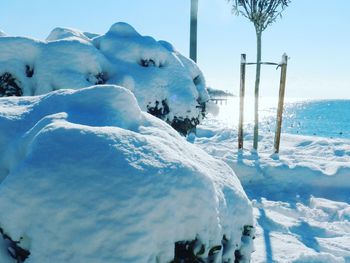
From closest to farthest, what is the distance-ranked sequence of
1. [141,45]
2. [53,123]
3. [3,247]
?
[3,247]
[53,123]
[141,45]

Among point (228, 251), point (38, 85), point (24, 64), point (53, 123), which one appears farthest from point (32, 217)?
point (24, 64)

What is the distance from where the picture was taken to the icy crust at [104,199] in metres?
2.23

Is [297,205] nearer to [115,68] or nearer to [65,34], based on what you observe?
[115,68]

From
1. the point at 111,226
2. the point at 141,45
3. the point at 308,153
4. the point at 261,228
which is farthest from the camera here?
the point at 308,153

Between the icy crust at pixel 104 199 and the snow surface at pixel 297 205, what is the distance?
298 cm

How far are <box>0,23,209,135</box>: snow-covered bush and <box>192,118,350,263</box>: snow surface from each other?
2400 mm

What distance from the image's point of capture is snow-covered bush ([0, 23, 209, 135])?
7477 millimetres

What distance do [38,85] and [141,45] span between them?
2.82 meters

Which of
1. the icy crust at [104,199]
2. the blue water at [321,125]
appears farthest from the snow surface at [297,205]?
the blue water at [321,125]

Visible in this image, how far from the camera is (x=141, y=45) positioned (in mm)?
8992

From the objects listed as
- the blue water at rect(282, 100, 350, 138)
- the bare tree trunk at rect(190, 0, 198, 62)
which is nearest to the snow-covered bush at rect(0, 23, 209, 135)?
the bare tree trunk at rect(190, 0, 198, 62)

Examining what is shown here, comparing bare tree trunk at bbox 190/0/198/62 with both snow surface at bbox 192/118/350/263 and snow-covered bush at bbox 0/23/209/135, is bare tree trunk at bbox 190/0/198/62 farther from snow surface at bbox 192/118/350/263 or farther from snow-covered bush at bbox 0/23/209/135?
snow surface at bbox 192/118/350/263

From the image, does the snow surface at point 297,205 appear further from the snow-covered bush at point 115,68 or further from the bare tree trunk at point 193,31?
the bare tree trunk at point 193,31

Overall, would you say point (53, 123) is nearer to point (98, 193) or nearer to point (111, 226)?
point (98, 193)
